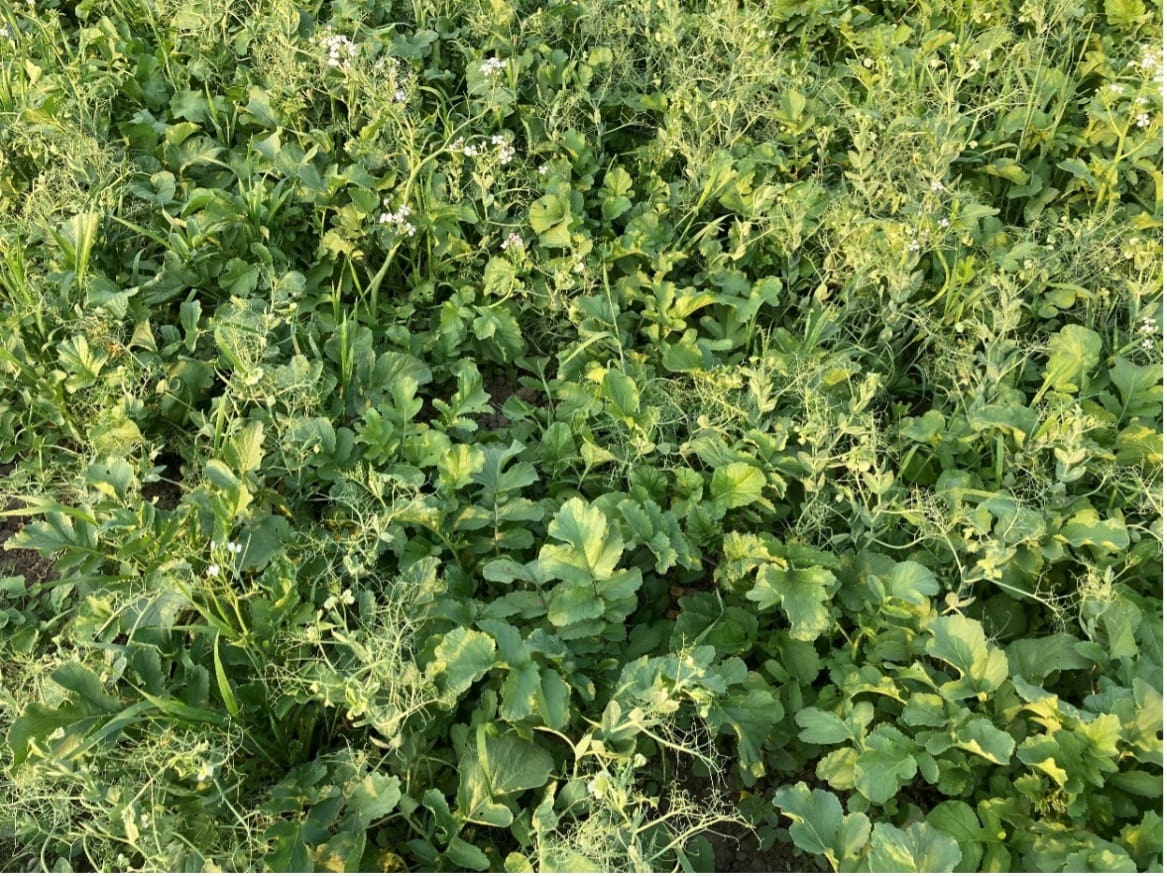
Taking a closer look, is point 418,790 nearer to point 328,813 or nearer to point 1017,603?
point 328,813

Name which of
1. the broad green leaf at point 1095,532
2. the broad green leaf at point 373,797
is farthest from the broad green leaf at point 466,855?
the broad green leaf at point 1095,532

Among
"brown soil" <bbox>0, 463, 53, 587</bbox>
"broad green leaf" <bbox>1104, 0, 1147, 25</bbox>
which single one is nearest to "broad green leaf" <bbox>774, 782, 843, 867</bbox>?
"brown soil" <bbox>0, 463, 53, 587</bbox>

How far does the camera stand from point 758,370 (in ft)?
7.51

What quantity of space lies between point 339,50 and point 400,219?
0.75m

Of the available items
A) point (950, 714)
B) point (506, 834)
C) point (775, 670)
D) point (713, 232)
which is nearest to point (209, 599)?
point (506, 834)

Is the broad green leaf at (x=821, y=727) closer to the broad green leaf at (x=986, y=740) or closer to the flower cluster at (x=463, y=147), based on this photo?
the broad green leaf at (x=986, y=740)

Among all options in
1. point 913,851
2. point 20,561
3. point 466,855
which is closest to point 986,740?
point 913,851

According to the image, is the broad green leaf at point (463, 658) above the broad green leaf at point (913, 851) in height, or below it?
above

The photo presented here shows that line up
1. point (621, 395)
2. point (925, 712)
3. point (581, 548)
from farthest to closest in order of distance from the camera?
point (621, 395), point (581, 548), point (925, 712)

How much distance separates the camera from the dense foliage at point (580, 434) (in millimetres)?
1751

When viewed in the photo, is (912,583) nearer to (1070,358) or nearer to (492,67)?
(1070,358)

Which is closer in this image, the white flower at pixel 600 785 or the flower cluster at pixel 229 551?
the white flower at pixel 600 785

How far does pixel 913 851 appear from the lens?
A: 156 centimetres

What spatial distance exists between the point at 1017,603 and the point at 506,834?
1284mm
